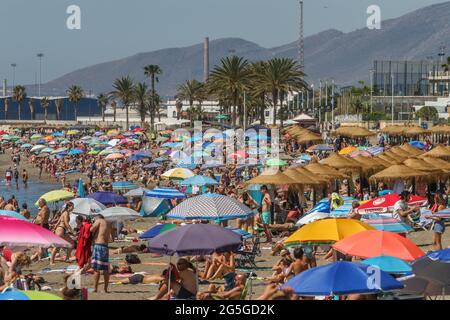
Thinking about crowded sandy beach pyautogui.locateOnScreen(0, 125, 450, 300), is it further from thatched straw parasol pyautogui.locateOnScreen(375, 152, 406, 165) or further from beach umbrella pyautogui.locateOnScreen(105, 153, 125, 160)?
beach umbrella pyautogui.locateOnScreen(105, 153, 125, 160)

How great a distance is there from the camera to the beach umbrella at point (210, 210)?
17.0 meters

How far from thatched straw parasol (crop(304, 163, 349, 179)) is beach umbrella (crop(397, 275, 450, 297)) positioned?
13359 mm

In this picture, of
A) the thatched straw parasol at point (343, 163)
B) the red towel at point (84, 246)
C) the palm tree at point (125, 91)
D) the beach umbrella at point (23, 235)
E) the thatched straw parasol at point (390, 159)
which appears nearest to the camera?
the beach umbrella at point (23, 235)

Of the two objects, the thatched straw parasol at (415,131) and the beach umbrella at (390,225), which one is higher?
the thatched straw parasol at (415,131)

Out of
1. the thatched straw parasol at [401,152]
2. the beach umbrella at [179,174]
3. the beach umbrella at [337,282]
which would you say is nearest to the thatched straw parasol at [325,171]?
the thatched straw parasol at [401,152]

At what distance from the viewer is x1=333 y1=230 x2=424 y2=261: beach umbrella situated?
1203 cm

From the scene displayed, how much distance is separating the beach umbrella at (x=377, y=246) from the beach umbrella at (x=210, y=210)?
4.80m

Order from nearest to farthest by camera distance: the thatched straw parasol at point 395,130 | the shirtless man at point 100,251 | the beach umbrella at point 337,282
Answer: the beach umbrella at point 337,282 < the shirtless man at point 100,251 < the thatched straw parasol at point 395,130

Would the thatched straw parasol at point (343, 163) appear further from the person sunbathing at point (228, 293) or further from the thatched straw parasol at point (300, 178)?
the person sunbathing at point (228, 293)

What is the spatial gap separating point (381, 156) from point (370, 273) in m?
19.1

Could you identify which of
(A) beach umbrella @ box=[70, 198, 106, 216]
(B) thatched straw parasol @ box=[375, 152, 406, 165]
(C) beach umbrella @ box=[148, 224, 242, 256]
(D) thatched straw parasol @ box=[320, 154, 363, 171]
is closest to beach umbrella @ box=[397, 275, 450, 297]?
(C) beach umbrella @ box=[148, 224, 242, 256]

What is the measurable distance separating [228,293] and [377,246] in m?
1.97

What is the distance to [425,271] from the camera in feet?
36.3

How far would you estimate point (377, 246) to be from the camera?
1209 centimetres
